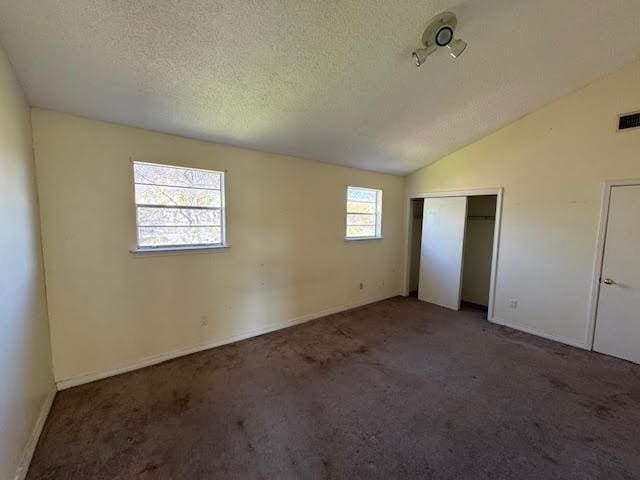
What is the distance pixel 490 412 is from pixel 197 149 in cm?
360

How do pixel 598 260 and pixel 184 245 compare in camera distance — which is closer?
pixel 184 245

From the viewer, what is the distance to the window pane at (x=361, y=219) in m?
4.43

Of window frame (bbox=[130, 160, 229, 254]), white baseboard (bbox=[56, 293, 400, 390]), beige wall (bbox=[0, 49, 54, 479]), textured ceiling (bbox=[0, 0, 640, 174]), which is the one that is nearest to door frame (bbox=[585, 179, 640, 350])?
textured ceiling (bbox=[0, 0, 640, 174])

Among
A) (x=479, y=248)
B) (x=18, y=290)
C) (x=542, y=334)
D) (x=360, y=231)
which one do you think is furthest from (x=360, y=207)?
(x=18, y=290)

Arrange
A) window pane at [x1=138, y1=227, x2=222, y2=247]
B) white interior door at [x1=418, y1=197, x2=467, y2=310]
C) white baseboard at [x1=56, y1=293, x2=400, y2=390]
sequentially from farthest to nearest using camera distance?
white interior door at [x1=418, y1=197, x2=467, y2=310] < window pane at [x1=138, y1=227, x2=222, y2=247] < white baseboard at [x1=56, y1=293, x2=400, y2=390]

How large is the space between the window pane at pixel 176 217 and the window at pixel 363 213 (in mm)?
2173

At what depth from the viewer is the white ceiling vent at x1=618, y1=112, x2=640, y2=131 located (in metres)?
2.75

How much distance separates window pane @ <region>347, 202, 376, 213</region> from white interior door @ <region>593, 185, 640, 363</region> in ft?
9.62

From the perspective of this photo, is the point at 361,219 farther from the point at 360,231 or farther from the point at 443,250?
the point at 443,250

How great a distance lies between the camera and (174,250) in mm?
2719

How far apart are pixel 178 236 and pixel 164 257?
260 mm

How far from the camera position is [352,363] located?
2785 mm

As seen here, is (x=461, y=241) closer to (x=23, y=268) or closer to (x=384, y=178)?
(x=384, y=178)

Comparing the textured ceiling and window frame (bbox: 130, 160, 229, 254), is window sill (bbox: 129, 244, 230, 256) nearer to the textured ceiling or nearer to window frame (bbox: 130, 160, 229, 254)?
window frame (bbox: 130, 160, 229, 254)
